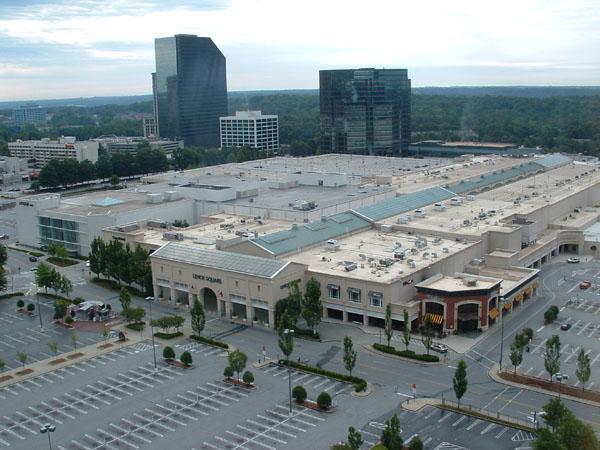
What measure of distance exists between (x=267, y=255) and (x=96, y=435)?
2832cm

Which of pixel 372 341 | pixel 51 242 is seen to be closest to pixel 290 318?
pixel 372 341

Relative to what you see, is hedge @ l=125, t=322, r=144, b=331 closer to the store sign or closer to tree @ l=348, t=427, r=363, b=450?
the store sign

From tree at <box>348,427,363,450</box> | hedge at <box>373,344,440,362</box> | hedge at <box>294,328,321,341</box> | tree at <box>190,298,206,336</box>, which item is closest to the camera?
tree at <box>348,427,363,450</box>

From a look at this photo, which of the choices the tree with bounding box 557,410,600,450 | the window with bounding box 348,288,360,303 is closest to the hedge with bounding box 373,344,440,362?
the window with bounding box 348,288,360,303

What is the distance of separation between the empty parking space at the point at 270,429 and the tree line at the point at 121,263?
3107 cm

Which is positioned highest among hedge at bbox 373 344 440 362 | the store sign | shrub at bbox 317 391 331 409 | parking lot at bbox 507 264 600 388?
the store sign

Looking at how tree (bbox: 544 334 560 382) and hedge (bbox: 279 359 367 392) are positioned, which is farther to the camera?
hedge (bbox: 279 359 367 392)

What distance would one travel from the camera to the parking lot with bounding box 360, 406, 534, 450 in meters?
40.5

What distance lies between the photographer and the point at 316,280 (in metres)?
63.3

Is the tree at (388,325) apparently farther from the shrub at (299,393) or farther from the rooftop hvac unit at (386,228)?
the rooftop hvac unit at (386,228)

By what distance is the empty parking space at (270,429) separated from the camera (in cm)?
4106

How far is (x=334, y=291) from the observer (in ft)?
208

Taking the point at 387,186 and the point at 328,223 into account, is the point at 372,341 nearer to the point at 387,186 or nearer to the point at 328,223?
the point at 328,223

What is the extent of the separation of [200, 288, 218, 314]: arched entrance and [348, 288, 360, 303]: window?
1338 cm
